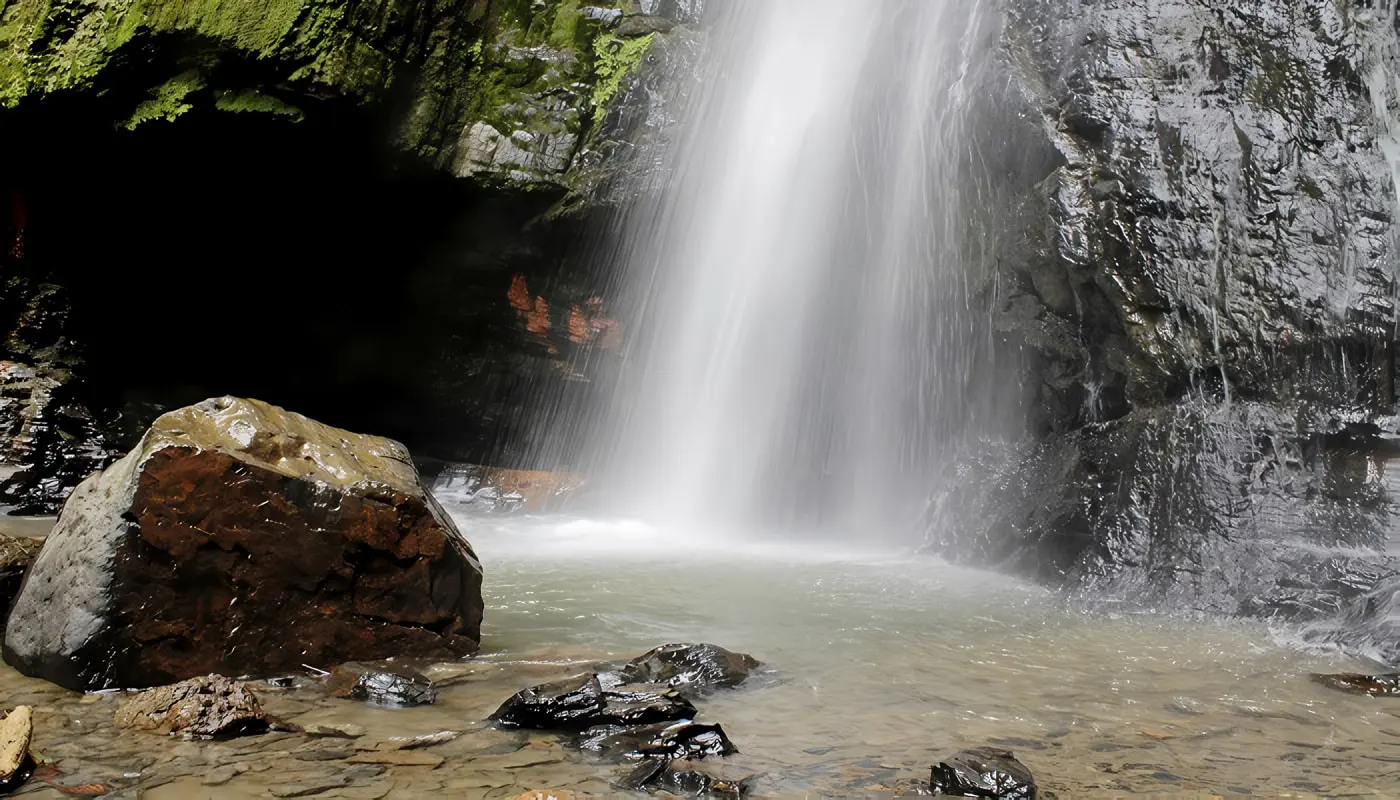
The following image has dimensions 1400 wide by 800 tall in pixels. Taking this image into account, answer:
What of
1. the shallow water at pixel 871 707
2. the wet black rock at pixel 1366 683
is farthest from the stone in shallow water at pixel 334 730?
the wet black rock at pixel 1366 683

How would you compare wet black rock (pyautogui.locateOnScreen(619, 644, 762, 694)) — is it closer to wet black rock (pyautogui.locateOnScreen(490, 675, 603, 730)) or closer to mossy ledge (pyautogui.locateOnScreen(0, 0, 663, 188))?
wet black rock (pyautogui.locateOnScreen(490, 675, 603, 730))

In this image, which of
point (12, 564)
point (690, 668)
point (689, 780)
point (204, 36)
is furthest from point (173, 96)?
point (689, 780)

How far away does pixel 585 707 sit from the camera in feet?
9.80

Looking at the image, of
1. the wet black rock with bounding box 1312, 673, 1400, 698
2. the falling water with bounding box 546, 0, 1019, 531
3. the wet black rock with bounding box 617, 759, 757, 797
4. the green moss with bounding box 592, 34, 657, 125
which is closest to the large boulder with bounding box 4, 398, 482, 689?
the wet black rock with bounding box 617, 759, 757, 797

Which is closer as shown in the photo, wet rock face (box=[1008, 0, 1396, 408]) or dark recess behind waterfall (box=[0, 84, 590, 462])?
wet rock face (box=[1008, 0, 1396, 408])

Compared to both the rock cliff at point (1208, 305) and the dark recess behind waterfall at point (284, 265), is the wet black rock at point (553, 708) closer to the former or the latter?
the rock cliff at point (1208, 305)

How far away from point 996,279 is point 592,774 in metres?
6.81

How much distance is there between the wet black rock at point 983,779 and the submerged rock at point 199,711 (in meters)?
2.10

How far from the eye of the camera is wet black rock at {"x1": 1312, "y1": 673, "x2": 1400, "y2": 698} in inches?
147

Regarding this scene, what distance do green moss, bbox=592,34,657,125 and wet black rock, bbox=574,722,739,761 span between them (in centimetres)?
948

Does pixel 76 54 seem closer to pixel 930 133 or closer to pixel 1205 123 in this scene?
pixel 930 133

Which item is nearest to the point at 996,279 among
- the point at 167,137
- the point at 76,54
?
the point at 167,137

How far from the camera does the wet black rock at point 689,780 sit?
8.06ft

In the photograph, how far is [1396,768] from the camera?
2.79m
